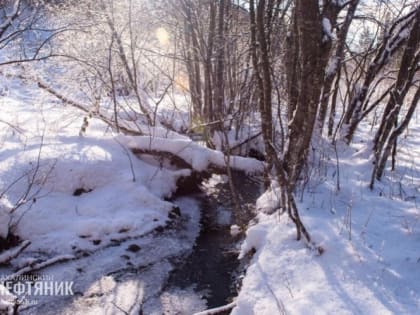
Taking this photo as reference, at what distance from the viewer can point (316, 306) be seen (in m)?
3.28

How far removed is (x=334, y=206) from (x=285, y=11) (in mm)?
5333

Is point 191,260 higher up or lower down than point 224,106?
lower down

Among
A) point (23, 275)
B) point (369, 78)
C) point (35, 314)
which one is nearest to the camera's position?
point (35, 314)

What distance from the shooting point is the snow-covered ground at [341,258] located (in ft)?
10.9

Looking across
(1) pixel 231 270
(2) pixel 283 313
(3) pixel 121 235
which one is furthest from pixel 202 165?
(2) pixel 283 313

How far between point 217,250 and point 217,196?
217 cm

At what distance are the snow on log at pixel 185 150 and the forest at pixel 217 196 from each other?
1.0 inches

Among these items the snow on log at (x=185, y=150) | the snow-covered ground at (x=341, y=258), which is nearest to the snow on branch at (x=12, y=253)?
the snow-covered ground at (x=341, y=258)

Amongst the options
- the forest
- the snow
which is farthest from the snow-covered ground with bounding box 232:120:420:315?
the snow

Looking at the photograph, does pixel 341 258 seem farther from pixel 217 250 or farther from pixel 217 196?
pixel 217 196

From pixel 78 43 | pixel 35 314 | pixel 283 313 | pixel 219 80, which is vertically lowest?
pixel 35 314

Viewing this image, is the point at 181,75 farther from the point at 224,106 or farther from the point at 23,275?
the point at 23,275

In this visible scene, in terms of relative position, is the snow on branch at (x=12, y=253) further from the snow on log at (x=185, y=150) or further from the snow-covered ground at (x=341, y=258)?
the snow on log at (x=185, y=150)

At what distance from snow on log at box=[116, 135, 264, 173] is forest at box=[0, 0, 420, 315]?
26 mm
